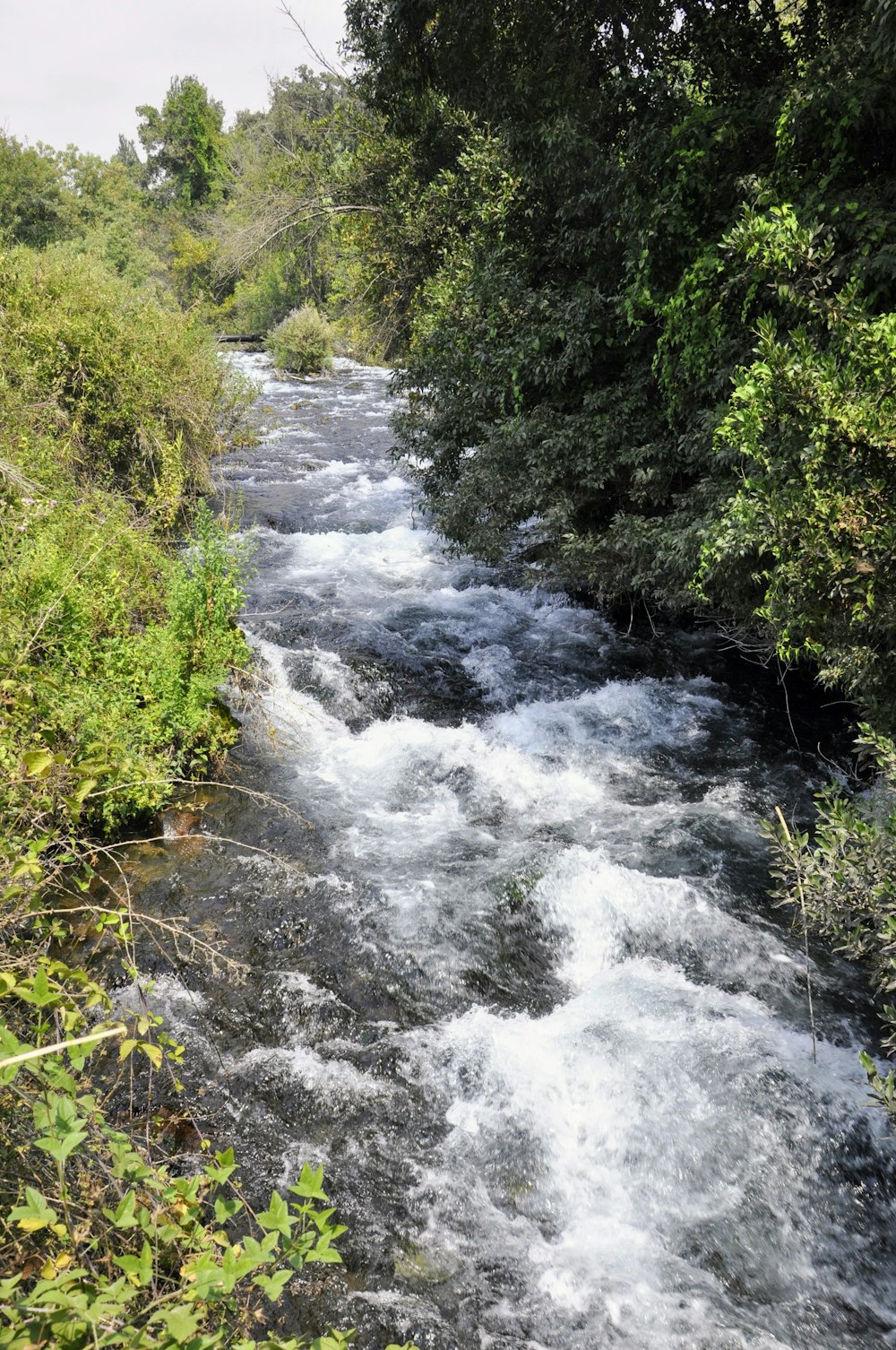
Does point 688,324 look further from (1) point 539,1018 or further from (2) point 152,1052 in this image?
(2) point 152,1052

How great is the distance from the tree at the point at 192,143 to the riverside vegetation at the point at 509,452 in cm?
5827

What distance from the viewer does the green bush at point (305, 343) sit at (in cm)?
2614

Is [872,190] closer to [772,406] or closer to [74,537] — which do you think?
[772,406]

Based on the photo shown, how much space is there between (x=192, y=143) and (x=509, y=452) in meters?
70.1

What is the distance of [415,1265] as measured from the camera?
11.1ft

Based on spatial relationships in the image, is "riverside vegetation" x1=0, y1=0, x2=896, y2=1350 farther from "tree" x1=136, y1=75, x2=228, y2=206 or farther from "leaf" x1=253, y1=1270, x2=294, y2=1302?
"tree" x1=136, y1=75, x2=228, y2=206

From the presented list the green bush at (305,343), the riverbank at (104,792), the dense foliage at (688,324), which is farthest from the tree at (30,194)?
the dense foliage at (688,324)

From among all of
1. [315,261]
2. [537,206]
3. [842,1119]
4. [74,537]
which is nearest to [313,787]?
[74,537]

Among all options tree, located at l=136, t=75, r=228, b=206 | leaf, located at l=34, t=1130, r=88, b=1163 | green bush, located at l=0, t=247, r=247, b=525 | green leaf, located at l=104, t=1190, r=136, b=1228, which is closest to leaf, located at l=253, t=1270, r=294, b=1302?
green leaf, located at l=104, t=1190, r=136, b=1228

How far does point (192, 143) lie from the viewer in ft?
200

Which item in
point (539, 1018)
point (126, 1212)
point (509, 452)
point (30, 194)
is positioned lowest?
point (539, 1018)

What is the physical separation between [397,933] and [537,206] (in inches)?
314

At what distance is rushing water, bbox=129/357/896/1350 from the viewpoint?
3338 mm

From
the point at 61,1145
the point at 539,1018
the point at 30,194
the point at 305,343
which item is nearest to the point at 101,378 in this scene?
the point at 539,1018
